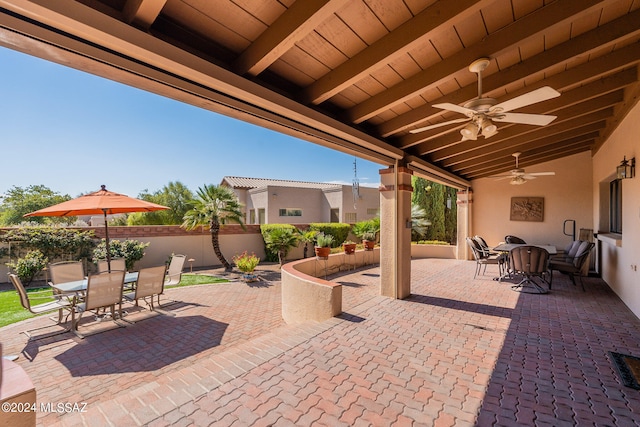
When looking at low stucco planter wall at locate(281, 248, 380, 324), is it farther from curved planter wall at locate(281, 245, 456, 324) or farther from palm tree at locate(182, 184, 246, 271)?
palm tree at locate(182, 184, 246, 271)

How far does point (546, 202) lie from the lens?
35.0ft

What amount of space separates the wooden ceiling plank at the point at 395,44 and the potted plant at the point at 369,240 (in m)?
7.80

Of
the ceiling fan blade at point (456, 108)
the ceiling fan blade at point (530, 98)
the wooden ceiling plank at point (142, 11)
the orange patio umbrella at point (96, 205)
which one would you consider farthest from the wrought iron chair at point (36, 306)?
the ceiling fan blade at point (530, 98)

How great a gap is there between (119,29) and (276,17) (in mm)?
1195

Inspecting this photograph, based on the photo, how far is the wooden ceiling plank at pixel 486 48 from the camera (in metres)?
2.64

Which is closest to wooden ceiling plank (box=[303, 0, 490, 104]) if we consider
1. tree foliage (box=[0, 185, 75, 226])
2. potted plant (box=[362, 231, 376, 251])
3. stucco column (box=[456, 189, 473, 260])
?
potted plant (box=[362, 231, 376, 251])

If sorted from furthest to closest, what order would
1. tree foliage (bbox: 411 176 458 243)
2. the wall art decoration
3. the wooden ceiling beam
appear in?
tree foliage (bbox: 411 176 458 243) → the wall art decoration → the wooden ceiling beam

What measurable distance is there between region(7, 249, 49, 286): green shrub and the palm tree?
4228mm

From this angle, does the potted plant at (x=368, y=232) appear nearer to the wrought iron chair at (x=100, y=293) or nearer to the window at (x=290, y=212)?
the window at (x=290, y=212)

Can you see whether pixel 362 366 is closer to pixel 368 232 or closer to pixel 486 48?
pixel 486 48

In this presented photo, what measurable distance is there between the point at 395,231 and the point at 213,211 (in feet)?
25.1

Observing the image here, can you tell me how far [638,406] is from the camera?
2646 mm

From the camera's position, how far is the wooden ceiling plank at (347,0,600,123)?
264cm

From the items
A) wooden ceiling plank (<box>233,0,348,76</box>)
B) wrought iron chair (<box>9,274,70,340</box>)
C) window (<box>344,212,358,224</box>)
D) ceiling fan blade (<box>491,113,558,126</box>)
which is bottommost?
wrought iron chair (<box>9,274,70,340</box>)
